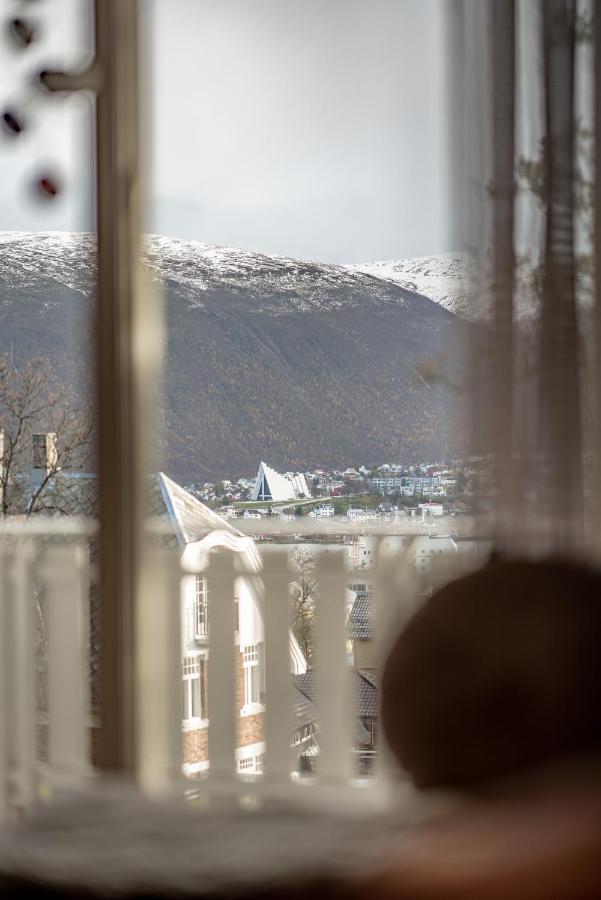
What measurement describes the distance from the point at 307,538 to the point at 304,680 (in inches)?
31.2

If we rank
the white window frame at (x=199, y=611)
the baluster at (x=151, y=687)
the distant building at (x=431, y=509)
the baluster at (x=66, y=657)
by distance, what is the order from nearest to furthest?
the baluster at (x=151, y=687) < the baluster at (x=66, y=657) < the distant building at (x=431, y=509) < the white window frame at (x=199, y=611)

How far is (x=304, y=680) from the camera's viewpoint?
13.3 ft

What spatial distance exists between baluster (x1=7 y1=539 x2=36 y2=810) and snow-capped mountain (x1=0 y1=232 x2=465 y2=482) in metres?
1.15

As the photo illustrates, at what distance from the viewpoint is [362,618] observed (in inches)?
151

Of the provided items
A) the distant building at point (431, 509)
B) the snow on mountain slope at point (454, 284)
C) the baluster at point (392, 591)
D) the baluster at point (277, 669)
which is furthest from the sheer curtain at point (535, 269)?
the distant building at point (431, 509)

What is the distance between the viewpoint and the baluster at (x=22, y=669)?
11.3 ft

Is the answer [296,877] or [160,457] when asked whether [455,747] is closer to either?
[296,877]

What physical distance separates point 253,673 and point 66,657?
72 centimetres

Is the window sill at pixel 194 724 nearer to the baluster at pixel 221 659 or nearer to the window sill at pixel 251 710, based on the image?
the window sill at pixel 251 710

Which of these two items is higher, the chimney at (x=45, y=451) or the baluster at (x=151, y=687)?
the chimney at (x=45, y=451)

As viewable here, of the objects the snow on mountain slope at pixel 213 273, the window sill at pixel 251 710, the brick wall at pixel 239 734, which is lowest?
the brick wall at pixel 239 734

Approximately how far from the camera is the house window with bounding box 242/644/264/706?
12.7 ft

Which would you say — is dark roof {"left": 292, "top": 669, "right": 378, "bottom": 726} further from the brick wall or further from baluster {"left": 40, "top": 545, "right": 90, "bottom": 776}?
baluster {"left": 40, "top": 545, "right": 90, "bottom": 776}

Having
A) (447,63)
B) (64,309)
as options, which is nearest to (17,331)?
(64,309)
